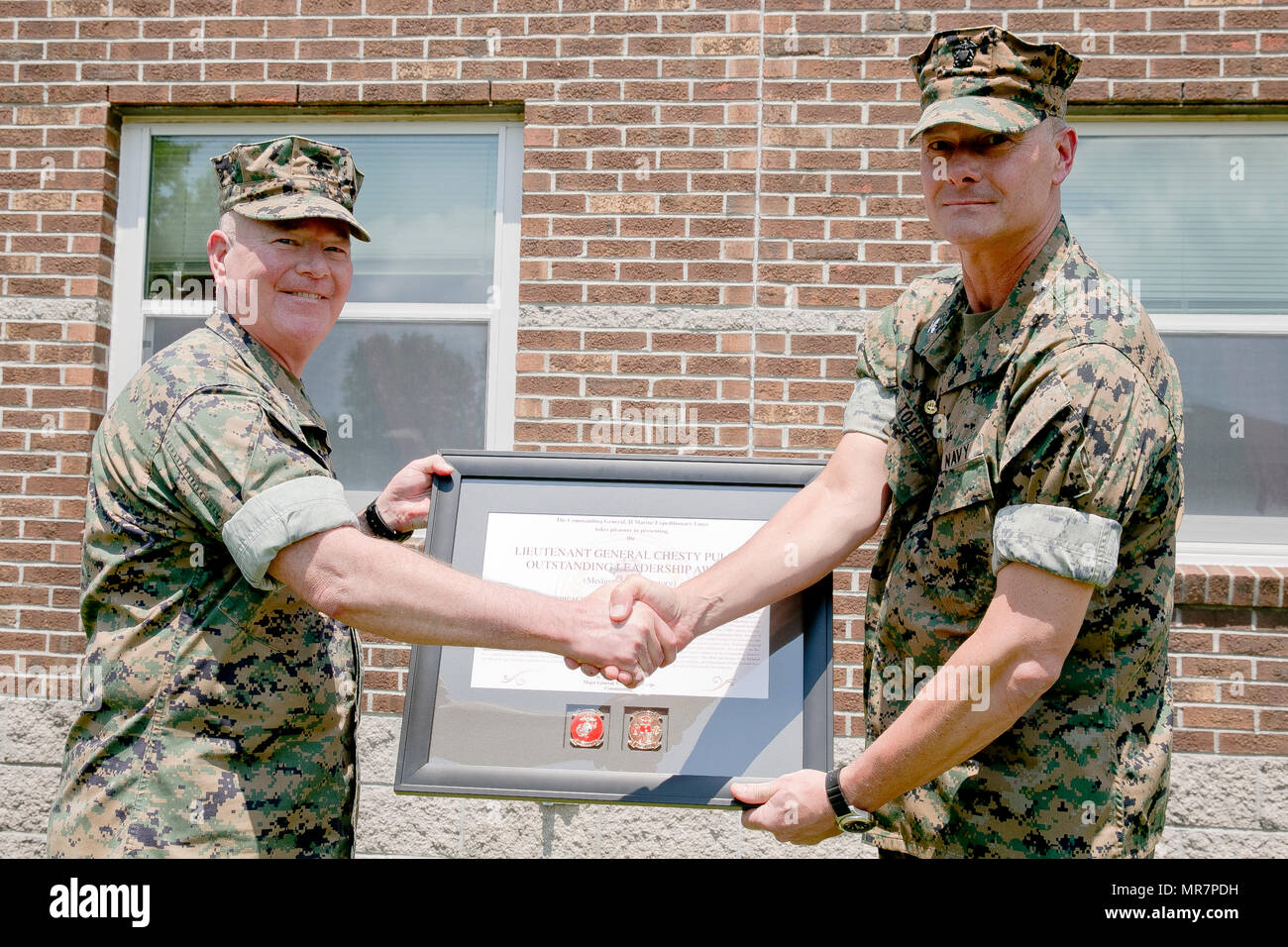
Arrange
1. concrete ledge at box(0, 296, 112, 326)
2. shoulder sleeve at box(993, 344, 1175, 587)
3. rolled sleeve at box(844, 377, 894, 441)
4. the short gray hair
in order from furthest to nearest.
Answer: concrete ledge at box(0, 296, 112, 326) → rolled sleeve at box(844, 377, 894, 441) → the short gray hair → shoulder sleeve at box(993, 344, 1175, 587)

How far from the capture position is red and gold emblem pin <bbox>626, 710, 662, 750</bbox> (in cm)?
251

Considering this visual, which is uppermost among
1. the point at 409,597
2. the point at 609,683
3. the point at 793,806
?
the point at 409,597

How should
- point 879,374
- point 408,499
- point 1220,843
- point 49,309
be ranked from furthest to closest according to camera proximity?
point 49,309
point 1220,843
point 408,499
point 879,374

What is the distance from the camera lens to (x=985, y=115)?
7.06 feet

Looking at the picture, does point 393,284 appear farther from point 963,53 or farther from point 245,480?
point 963,53

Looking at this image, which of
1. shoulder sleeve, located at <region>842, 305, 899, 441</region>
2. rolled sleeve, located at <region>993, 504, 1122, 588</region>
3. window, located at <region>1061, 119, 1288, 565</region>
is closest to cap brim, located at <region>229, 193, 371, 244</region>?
shoulder sleeve, located at <region>842, 305, 899, 441</region>

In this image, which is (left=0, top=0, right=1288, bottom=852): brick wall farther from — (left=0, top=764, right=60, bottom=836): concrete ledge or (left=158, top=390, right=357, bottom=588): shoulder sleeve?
(left=158, top=390, right=357, bottom=588): shoulder sleeve

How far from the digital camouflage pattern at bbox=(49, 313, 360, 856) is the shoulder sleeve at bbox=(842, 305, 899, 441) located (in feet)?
4.57

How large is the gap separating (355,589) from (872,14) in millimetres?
3228

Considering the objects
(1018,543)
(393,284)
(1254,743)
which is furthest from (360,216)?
(1254,743)

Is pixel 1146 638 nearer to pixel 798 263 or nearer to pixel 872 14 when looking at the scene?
pixel 798 263

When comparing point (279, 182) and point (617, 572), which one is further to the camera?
point (617, 572)

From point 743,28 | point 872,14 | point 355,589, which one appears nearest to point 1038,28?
point 872,14

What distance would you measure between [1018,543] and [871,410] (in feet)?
2.71
